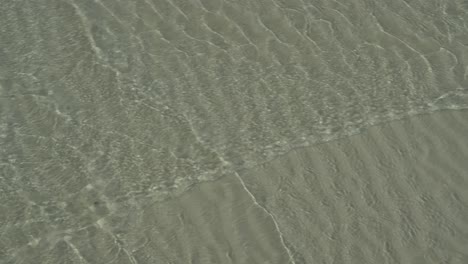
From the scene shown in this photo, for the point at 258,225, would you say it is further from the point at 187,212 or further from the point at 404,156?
the point at 404,156

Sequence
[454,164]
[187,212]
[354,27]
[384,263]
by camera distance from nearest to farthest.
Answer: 1. [384,263]
2. [187,212]
3. [454,164]
4. [354,27]

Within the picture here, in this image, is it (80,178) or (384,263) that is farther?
(80,178)

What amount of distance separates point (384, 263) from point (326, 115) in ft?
4.81

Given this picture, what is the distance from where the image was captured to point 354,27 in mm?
6094

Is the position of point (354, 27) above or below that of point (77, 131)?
above

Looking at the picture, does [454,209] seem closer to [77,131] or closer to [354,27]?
[354,27]

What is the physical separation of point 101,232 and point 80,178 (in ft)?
1.72

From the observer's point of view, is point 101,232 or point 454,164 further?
point 454,164

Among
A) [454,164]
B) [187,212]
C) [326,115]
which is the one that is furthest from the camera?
[326,115]

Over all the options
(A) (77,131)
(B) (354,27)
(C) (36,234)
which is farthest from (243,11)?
(C) (36,234)

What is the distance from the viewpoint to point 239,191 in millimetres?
4695

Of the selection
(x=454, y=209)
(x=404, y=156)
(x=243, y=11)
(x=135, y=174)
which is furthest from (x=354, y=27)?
(x=135, y=174)

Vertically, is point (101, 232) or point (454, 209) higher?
point (454, 209)

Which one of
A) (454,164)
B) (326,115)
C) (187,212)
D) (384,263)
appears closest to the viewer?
(384,263)
